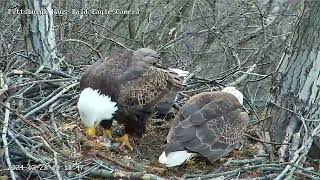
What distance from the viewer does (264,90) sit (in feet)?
32.4

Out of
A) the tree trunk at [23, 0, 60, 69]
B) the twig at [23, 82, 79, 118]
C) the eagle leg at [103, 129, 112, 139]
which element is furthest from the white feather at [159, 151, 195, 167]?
the tree trunk at [23, 0, 60, 69]

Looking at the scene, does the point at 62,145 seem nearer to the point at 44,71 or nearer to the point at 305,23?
the point at 44,71

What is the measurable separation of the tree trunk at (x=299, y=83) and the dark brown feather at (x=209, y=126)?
1.13 feet

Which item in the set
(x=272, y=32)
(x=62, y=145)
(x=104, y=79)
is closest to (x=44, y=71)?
(x=104, y=79)

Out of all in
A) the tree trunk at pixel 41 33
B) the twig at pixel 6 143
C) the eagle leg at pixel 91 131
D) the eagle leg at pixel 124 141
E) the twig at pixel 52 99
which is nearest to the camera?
the twig at pixel 6 143

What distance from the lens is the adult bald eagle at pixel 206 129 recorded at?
4.50 metres

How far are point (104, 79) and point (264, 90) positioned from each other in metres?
5.42

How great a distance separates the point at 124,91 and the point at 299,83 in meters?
1.45

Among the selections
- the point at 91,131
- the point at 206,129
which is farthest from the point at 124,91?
the point at 206,129

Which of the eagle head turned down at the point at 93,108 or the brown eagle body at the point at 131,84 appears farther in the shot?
the brown eagle body at the point at 131,84

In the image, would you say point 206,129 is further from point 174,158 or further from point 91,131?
point 91,131

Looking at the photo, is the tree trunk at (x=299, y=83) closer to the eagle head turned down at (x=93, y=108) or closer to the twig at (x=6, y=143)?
the eagle head turned down at (x=93, y=108)

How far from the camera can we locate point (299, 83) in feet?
16.2

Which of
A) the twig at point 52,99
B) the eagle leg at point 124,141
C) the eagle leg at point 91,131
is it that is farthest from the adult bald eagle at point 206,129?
the twig at point 52,99
